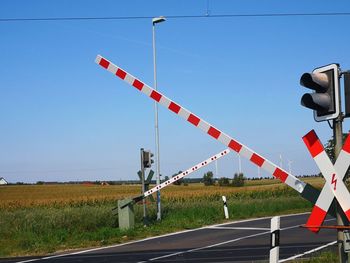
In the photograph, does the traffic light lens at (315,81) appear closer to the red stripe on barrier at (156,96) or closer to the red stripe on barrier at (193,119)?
the red stripe on barrier at (193,119)

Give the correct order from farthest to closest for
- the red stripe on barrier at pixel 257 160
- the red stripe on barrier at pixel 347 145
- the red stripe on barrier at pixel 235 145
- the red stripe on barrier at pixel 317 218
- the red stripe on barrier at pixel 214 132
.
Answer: the red stripe on barrier at pixel 214 132 < the red stripe on barrier at pixel 235 145 < the red stripe on barrier at pixel 257 160 < the red stripe on barrier at pixel 317 218 < the red stripe on barrier at pixel 347 145

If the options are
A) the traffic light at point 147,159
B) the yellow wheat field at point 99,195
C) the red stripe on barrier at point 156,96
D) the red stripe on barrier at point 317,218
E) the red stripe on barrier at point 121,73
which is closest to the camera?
the red stripe on barrier at point 317,218

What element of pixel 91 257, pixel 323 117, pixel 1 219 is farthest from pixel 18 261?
pixel 323 117

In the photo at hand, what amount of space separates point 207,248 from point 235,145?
6.78m

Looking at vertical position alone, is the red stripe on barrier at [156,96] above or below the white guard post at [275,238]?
above

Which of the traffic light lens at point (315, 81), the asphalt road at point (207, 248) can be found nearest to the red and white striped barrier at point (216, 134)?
the traffic light lens at point (315, 81)

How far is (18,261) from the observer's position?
13148 mm

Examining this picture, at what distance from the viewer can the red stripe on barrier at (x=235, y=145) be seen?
7.92 m

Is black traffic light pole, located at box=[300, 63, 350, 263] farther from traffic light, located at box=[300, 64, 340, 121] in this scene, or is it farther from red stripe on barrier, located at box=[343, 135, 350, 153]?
red stripe on barrier, located at box=[343, 135, 350, 153]

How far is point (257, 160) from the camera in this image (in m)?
7.79

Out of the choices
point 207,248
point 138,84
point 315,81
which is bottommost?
point 207,248

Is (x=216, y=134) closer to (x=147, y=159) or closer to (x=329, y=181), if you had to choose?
(x=329, y=181)

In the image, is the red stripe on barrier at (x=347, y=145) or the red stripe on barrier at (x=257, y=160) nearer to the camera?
the red stripe on barrier at (x=347, y=145)

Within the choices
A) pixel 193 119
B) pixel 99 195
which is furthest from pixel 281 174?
pixel 99 195
